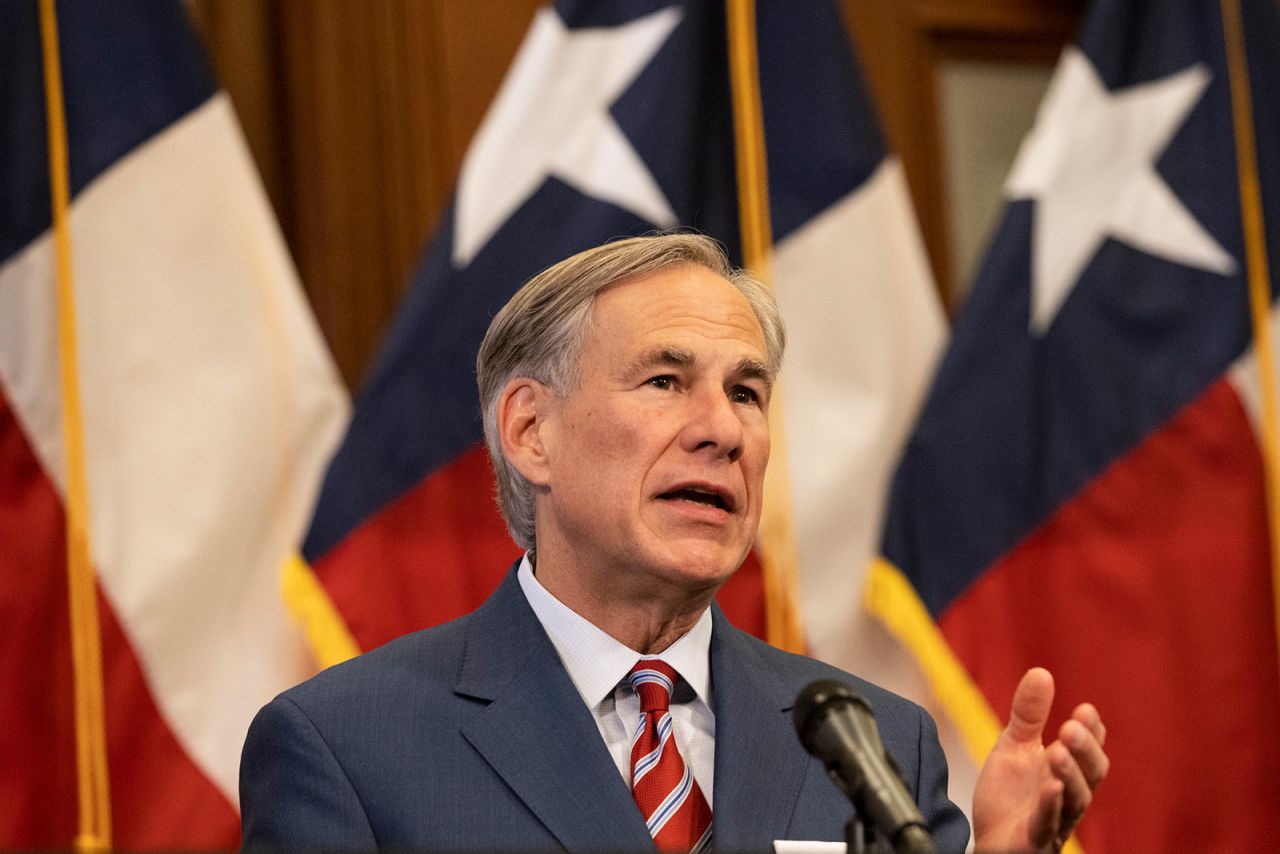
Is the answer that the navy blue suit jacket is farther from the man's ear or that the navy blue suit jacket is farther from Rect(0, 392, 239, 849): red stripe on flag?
Rect(0, 392, 239, 849): red stripe on flag

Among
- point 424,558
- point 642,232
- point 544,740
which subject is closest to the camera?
point 544,740

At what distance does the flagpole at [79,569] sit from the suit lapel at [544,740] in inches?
44.0

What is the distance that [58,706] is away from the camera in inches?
115

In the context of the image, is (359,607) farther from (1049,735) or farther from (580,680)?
(1049,735)

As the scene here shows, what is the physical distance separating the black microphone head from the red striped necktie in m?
0.48

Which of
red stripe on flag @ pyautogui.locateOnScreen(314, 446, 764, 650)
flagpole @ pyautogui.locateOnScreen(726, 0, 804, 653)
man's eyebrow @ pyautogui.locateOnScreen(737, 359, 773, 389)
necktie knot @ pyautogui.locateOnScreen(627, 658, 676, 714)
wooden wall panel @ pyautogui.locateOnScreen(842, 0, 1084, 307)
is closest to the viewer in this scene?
necktie knot @ pyautogui.locateOnScreen(627, 658, 676, 714)

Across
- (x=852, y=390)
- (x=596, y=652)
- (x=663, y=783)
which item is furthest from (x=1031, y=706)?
(x=852, y=390)

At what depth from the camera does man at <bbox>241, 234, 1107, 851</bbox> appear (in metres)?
1.85

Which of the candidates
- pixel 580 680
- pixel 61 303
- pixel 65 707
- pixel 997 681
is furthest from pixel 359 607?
pixel 997 681

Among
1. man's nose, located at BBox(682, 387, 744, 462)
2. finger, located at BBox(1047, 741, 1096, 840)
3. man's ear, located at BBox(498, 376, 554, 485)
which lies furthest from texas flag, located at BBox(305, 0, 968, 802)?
finger, located at BBox(1047, 741, 1096, 840)

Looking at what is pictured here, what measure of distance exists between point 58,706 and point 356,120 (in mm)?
1405

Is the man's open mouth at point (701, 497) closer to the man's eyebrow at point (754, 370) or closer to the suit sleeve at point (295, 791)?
the man's eyebrow at point (754, 370)

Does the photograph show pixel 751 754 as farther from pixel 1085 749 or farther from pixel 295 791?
pixel 295 791

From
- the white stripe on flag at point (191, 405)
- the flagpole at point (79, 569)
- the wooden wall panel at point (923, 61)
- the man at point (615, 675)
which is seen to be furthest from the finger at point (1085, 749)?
the wooden wall panel at point (923, 61)
